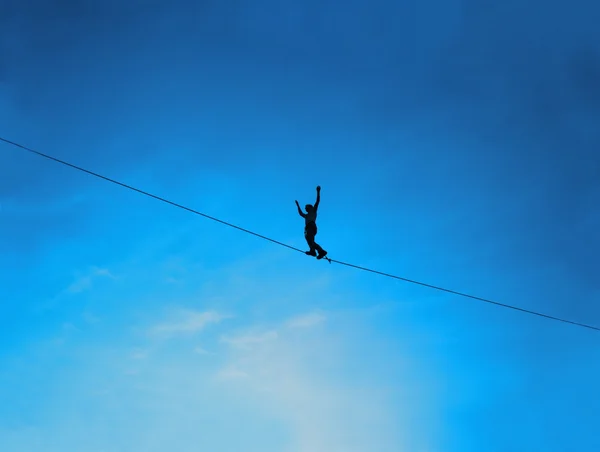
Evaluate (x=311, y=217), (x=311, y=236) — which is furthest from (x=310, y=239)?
(x=311, y=217)

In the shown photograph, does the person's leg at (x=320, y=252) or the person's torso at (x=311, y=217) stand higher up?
the person's torso at (x=311, y=217)

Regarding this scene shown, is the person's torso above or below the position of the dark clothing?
above

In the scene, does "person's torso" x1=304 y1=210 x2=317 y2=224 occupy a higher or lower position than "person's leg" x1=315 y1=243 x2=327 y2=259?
higher

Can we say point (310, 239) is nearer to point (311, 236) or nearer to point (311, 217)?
point (311, 236)

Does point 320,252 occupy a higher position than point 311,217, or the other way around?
point 311,217

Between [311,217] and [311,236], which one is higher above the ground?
[311,217]

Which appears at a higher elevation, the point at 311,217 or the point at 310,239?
the point at 311,217

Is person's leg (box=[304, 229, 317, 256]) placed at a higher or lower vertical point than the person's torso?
lower

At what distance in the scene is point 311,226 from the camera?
60.2 ft

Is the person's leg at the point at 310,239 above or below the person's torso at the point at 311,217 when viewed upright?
below

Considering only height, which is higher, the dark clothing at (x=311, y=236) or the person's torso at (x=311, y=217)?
the person's torso at (x=311, y=217)
